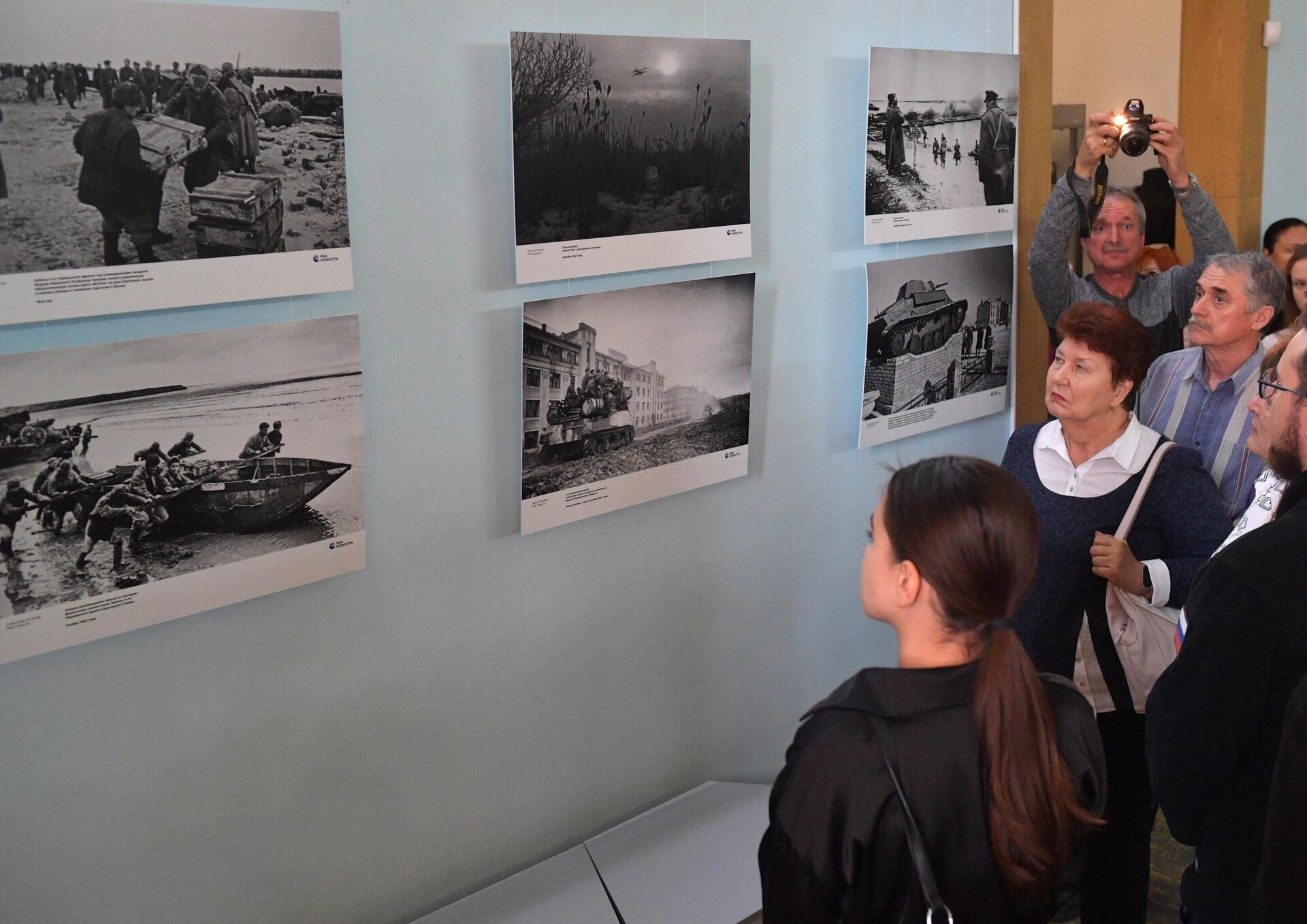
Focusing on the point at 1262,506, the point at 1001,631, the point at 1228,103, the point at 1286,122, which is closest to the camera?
the point at 1001,631

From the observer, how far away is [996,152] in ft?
15.3

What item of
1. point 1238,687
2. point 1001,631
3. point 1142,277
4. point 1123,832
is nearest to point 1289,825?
point 1238,687

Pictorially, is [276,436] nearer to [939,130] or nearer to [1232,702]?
[1232,702]

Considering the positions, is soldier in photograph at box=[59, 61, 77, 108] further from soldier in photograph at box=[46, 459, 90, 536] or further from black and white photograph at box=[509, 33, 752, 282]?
black and white photograph at box=[509, 33, 752, 282]

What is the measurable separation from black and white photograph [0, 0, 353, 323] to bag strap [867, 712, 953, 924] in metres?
1.74

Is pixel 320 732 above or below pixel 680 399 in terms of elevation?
below

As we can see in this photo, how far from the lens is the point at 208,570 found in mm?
2619

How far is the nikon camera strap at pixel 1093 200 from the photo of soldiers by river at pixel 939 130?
13.2 inches

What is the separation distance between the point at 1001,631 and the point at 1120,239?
3363mm

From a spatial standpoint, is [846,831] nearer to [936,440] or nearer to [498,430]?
[498,430]

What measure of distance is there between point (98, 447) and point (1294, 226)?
6.41 metres

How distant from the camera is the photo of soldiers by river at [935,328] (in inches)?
170

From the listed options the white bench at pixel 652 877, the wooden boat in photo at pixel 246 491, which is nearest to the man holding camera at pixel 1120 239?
the white bench at pixel 652 877

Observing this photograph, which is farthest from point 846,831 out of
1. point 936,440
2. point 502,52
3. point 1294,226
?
point 1294,226
